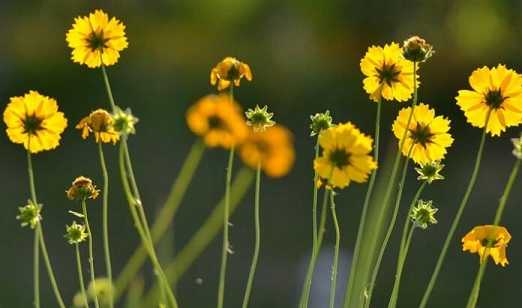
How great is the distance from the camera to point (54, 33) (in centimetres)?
600

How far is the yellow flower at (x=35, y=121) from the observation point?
986 mm

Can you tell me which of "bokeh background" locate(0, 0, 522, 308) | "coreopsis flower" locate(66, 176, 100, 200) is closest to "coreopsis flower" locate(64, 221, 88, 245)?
"coreopsis flower" locate(66, 176, 100, 200)

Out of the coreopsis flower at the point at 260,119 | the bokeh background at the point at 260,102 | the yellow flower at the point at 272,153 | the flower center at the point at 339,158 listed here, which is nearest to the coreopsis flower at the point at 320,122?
the coreopsis flower at the point at 260,119

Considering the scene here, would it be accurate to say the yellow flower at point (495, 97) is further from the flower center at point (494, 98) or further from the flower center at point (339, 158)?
the flower center at point (339, 158)

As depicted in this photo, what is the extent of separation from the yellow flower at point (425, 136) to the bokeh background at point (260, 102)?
869 millimetres

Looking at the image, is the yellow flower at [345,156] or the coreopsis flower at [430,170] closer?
the yellow flower at [345,156]

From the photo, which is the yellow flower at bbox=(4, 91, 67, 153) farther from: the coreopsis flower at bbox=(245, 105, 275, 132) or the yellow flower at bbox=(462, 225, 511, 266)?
the yellow flower at bbox=(462, 225, 511, 266)

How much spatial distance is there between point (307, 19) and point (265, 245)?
2810mm

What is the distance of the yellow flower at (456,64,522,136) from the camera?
1.00 meters

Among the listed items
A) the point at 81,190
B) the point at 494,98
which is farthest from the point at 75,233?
the point at 494,98

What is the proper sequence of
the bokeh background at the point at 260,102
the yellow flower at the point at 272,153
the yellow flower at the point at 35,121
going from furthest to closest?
1. the bokeh background at the point at 260,102
2. the yellow flower at the point at 35,121
3. the yellow flower at the point at 272,153

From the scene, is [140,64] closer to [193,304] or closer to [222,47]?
[222,47]

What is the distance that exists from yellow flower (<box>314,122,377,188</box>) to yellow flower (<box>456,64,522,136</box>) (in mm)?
158

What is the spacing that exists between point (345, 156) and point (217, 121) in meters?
0.12
